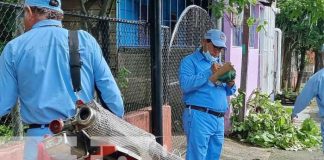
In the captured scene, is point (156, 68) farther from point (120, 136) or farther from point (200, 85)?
point (120, 136)

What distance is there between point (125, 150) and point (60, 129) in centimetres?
33

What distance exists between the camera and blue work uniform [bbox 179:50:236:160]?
572 cm

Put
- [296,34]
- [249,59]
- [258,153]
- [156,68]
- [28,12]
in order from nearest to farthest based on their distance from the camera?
[28,12], [156,68], [258,153], [249,59], [296,34]

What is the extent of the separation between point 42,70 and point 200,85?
272cm

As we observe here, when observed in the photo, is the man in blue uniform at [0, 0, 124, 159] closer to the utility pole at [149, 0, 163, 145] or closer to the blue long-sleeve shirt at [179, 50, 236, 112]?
the blue long-sleeve shirt at [179, 50, 236, 112]

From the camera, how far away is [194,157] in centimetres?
578

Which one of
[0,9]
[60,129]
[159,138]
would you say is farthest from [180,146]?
[60,129]

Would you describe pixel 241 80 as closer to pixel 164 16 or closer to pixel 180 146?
pixel 164 16

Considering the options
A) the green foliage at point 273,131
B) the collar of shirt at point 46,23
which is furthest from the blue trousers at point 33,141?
the green foliage at point 273,131

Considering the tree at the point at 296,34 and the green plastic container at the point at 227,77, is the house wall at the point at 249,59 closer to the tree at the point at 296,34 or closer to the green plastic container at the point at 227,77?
the tree at the point at 296,34

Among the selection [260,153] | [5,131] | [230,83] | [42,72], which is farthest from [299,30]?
[42,72]

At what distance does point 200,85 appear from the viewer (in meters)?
5.69

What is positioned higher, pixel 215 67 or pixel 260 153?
pixel 215 67

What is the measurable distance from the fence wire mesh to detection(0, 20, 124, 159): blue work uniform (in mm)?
1471
